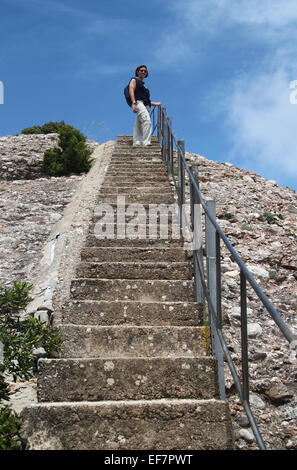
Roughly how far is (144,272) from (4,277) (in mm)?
1552

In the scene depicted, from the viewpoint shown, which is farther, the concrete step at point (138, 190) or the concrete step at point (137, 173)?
the concrete step at point (137, 173)

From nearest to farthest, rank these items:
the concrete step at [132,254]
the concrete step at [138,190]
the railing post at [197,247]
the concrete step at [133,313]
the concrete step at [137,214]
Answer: the concrete step at [133,313] < the railing post at [197,247] < the concrete step at [132,254] < the concrete step at [137,214] < the concrete step at [138,190]

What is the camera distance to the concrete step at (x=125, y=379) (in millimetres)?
2822

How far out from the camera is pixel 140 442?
8.03ft

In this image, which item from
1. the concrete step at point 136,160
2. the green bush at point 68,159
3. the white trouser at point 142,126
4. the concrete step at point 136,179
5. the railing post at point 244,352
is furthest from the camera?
the green bush at point 68,159

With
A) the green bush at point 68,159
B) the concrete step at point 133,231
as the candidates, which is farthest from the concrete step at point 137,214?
the green bush at point 68,159

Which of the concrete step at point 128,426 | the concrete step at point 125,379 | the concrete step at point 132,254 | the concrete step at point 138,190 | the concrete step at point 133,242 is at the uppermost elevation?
the concrete step at point 138,190

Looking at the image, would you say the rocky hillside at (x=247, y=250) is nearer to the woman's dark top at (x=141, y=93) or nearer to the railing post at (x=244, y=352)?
the railing post at (x=244, y=352)

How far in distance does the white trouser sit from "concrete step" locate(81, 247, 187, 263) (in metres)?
4.82

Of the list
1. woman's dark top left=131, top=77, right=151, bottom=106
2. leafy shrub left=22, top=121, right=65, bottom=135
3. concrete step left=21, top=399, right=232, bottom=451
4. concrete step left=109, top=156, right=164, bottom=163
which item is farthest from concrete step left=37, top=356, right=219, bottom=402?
leafy shrub left=22, top=121, right=65, bottom=135

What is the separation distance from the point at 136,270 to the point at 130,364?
133 centimetres

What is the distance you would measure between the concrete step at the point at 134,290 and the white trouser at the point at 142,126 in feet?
17.8

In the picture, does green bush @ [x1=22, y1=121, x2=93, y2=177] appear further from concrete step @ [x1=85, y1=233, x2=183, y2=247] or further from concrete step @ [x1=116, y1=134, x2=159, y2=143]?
concrete step @ [x1=85, y1=233, x2=183, y2=247]

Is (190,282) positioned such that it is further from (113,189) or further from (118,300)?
(113,189)
